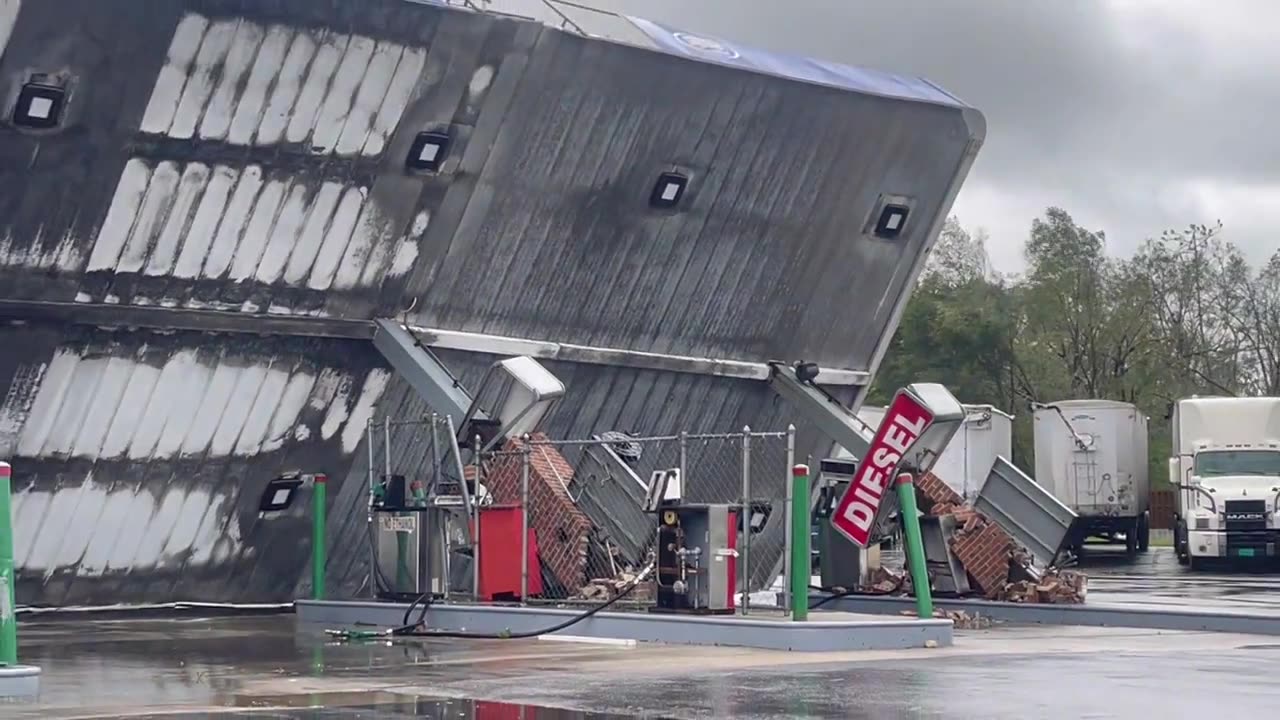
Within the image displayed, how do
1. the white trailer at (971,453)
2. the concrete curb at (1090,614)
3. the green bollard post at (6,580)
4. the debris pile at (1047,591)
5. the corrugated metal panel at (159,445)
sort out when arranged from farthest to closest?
the white trailer at (971,453) → the debris pile at (1047,591) → the concrete curb at (1090,614) → the corrugated metal panel at (159,445) → the green bollard post at (6,580)

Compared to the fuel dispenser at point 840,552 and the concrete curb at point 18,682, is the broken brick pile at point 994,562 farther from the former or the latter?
the concrete curb at point 18,682

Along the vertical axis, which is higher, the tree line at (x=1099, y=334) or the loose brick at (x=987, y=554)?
the tree line at (x=1099, y=334)

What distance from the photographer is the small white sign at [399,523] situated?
19672 mm

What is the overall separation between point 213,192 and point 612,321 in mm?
6183

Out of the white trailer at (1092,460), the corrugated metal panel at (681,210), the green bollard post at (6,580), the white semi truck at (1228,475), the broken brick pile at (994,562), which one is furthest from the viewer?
the white trailer at (1092,460)

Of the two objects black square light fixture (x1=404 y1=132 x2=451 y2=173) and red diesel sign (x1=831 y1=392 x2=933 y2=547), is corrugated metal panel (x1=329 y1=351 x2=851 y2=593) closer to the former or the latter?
black square light fixture (x1=404 y1=132 x2=451 y2=173)

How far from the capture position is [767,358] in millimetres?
25734

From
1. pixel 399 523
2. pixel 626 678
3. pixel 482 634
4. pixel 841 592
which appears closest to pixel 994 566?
pixel 841 592

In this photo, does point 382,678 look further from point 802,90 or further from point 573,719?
point 802,90

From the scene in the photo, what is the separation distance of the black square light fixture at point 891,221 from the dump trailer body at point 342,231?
0.07m

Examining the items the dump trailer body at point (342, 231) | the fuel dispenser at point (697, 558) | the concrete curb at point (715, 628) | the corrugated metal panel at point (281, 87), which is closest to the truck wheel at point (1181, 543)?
the dump trailer body at point (342, 231)

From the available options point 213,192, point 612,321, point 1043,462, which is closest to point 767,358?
point 612,321

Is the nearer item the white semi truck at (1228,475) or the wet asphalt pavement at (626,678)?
the wet asphalt pavement at (626,678)

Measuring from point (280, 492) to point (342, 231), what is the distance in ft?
11.0
